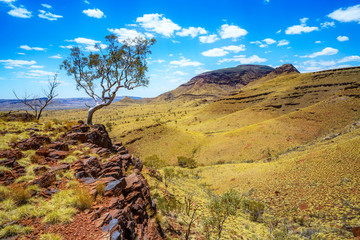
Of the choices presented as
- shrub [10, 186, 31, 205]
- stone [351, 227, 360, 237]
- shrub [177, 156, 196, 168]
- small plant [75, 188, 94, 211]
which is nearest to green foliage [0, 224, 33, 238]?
shrub [10, 186, 31, 205]

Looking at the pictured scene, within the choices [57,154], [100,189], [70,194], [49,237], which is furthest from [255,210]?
[57,154]

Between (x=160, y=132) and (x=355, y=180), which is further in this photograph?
(x=160, y=132)

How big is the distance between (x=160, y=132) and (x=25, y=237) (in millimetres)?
47899

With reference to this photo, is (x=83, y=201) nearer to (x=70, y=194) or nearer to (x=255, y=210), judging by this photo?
(x=70, y=194)

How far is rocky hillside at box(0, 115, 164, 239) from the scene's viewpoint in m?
5.38

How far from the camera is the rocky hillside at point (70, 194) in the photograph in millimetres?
5383

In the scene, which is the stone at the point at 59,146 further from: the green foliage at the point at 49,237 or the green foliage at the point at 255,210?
the green foliage at the point at 255,210

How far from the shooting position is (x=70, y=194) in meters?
7.10

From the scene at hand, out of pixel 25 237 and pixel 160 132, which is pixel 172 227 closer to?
pixel 25 237

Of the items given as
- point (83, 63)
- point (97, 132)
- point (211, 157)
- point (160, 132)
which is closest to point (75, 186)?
point (97, 132)

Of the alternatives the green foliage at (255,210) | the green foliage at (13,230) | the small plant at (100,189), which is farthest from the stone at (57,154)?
the green foliage at (255,210)

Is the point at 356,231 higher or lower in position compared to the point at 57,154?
lower

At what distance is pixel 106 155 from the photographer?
12680 millimetres

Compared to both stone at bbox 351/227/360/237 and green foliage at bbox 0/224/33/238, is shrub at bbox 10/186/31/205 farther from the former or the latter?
stone at bbox 351/227/360/237
